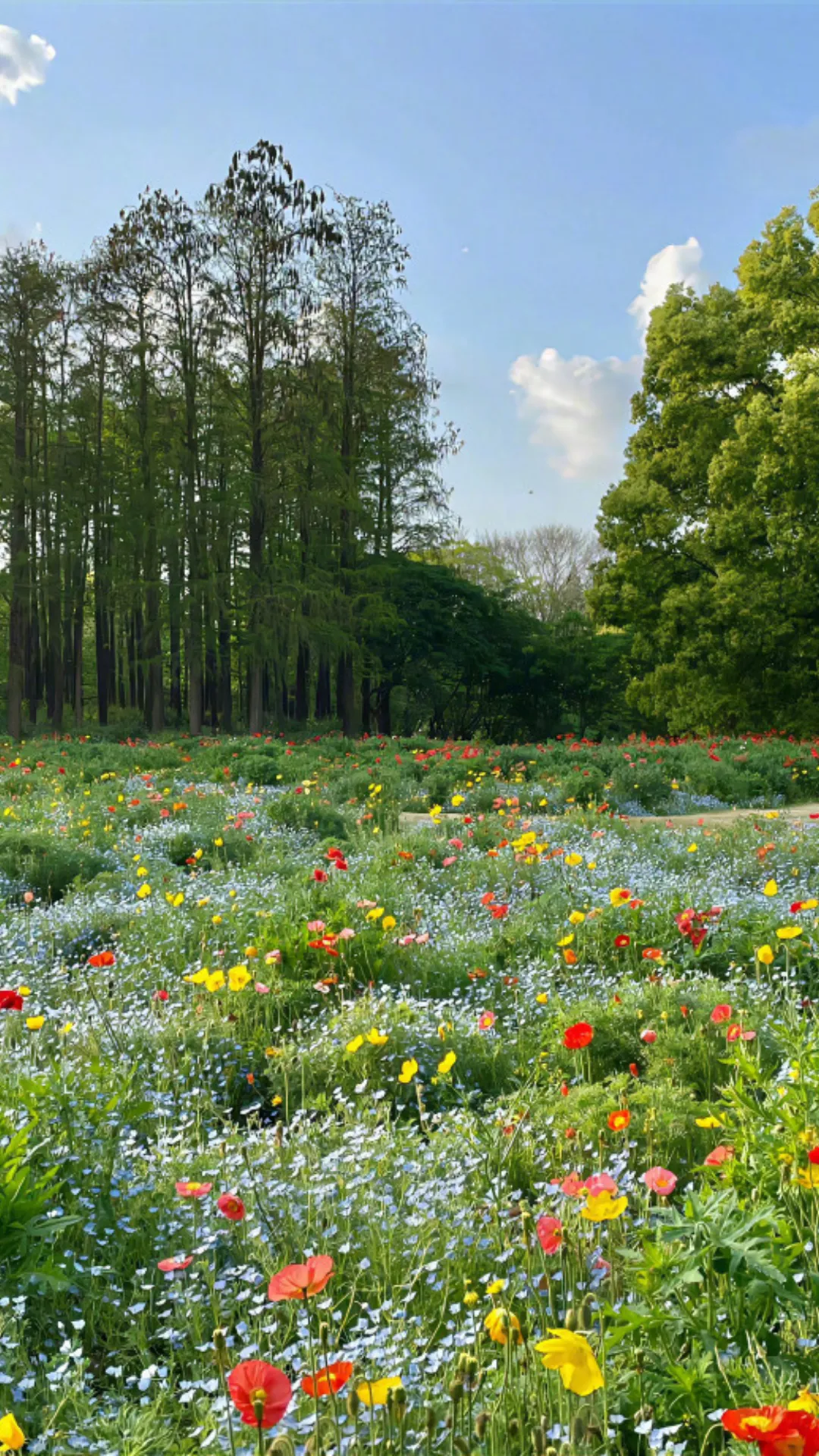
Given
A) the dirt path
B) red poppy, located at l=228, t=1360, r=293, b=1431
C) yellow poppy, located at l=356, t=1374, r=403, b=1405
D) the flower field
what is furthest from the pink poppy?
the dirt path

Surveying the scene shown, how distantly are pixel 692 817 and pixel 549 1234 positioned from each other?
9566 mm

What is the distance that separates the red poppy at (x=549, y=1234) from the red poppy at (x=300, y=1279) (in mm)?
573

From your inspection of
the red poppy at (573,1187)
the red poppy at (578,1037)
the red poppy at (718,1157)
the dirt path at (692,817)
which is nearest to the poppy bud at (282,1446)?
the red poppy at (573,1187)


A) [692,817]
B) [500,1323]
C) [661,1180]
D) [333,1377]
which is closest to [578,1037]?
[661,1180]

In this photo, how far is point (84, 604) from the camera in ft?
94.1

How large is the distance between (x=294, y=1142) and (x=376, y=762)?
33.4 ft

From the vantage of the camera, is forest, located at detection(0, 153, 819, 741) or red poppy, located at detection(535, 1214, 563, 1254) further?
forest, located at detection(0, 153, 819, 741)

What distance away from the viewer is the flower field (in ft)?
5.41

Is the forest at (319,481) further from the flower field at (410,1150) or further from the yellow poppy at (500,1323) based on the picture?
the yellow poppy at (500,1323)

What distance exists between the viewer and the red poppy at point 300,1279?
121 centimetres

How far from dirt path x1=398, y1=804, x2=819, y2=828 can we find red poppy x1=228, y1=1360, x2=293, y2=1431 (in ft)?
23.7

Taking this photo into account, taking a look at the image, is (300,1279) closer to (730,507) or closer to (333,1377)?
(333,1377)

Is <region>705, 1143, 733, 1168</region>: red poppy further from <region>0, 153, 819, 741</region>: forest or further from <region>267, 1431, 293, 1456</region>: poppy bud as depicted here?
<region>0, 153, 819, 741</region>: forest

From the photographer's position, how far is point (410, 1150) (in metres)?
2.86
